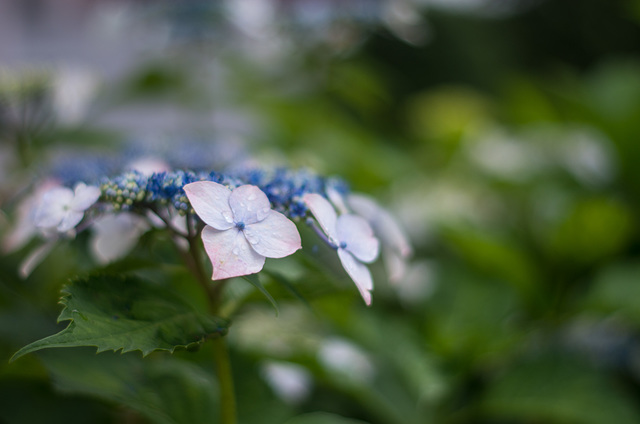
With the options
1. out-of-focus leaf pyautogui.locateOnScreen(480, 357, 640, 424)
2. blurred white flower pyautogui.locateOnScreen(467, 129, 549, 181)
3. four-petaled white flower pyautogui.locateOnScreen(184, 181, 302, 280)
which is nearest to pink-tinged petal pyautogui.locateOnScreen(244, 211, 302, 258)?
four-petaled white flower pyautogui.locateOnScreen(184, 181, 302, 280)

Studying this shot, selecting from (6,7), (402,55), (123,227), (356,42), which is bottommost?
(6,7)

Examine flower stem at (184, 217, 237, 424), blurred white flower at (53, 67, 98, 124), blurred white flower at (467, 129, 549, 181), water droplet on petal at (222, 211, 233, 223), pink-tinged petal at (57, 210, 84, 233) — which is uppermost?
water droplet on petal at (222, 211, 233, 223)

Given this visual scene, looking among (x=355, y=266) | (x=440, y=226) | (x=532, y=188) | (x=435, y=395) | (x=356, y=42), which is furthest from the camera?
(x=356, y=42)

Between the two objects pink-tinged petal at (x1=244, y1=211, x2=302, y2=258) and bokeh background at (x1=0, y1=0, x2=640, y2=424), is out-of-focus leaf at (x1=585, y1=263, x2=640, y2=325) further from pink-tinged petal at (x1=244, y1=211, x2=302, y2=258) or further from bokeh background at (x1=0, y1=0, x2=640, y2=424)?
pink-tinged petal at (x1=244, y1=211, x2=302, y2=258)

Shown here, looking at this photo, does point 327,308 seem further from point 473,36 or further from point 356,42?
point 473,36

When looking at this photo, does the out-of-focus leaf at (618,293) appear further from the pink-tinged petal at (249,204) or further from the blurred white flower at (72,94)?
the blurred white flower at (72,94)

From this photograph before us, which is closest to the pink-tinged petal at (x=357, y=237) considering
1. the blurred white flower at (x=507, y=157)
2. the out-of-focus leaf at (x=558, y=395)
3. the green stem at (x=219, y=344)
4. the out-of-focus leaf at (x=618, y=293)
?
the green stem at (x=219, y=344)

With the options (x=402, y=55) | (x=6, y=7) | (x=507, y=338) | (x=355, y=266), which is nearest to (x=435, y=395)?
(x=507, y=338)
